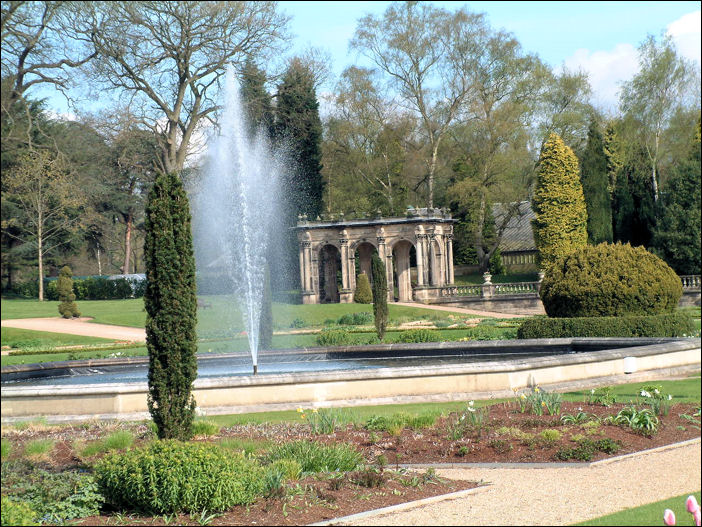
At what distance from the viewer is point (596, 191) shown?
47719 mm

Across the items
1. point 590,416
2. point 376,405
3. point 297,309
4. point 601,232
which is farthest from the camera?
point 601,232

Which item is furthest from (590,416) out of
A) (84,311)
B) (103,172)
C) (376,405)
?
(103,172)

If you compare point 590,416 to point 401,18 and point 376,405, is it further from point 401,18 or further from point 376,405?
point 401,18

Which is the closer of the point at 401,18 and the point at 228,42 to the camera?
the point at 228,42

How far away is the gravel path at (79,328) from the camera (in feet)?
102

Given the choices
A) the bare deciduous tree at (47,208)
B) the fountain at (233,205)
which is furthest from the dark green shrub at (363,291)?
the bare deciduous tree at (47,208)

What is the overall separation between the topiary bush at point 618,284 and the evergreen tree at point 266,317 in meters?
8.28

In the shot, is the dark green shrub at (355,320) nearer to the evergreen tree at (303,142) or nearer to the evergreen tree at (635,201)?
the evergreen tree at (303,142)

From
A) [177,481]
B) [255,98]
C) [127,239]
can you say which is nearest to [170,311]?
[177,481]

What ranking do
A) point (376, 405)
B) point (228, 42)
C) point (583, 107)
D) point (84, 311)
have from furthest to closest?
1. point (583, 107)
2. point (84, 311)
3. point (228, 42)
4. point (376, 405)

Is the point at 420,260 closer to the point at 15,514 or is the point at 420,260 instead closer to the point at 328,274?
the point at 328,274

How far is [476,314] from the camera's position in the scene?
39.8m

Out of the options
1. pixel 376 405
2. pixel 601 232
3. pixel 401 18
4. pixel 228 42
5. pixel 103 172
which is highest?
pixel 401 18

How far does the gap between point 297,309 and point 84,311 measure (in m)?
10.9
